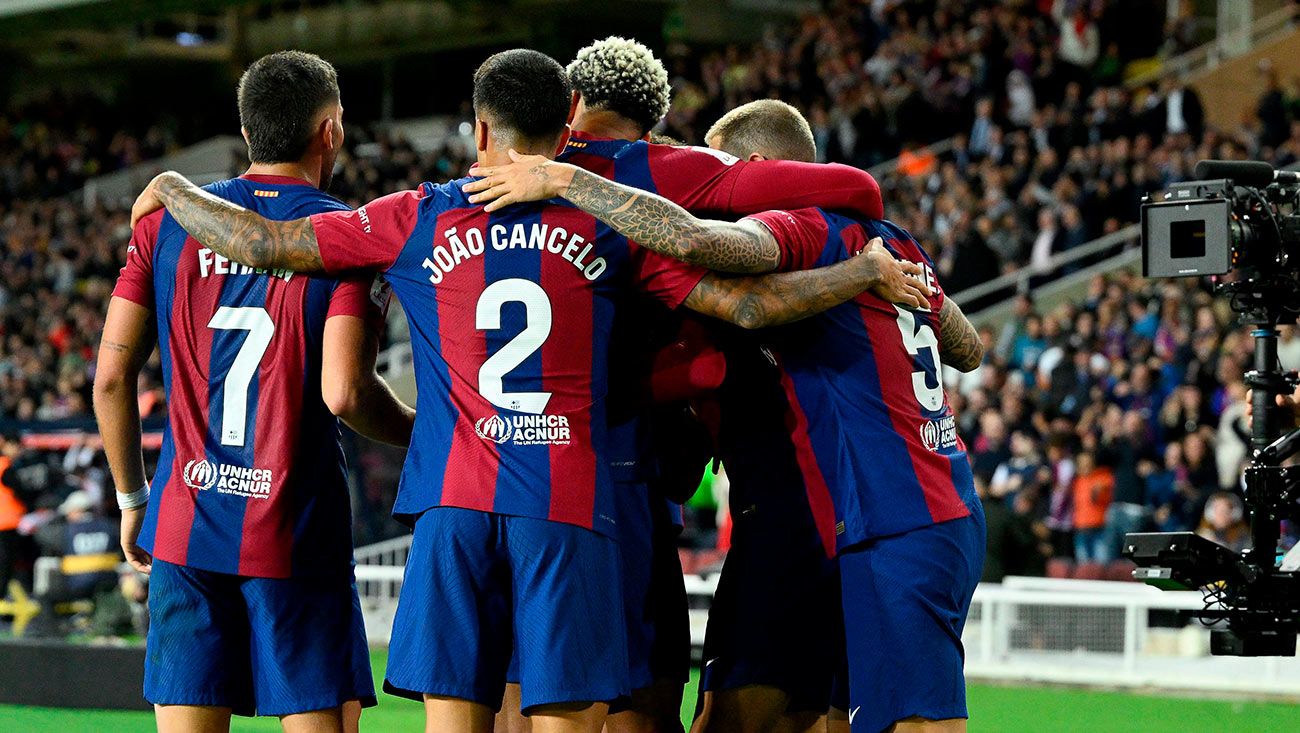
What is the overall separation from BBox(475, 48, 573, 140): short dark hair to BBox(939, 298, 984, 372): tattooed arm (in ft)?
4.26

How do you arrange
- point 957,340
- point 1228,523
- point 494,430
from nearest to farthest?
point 494,430
point 957,340
point 1228,523

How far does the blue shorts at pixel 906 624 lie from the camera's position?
406 centimetres

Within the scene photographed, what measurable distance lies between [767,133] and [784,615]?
1.31 m

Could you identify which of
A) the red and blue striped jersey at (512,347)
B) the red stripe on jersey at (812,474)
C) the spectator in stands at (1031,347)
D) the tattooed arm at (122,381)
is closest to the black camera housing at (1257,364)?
the red stripe on jersey at (812,474)

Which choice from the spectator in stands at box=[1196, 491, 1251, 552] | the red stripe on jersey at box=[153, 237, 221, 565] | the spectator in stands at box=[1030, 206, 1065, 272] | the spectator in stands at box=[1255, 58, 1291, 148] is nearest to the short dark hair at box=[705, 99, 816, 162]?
the red stripe on jersey at box=[153, 237, 221, 565]

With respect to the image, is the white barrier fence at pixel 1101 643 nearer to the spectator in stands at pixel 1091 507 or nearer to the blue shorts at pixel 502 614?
the spectator in stands at pixel 1091 507

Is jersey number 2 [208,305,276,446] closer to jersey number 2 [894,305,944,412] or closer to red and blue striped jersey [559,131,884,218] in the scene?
red and blue striped jersey [559,131,884,218]

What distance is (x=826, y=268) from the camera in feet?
13.4

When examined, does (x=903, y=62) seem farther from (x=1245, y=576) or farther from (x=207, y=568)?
(x=207, y=568)

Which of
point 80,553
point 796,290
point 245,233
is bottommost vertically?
point 80,553

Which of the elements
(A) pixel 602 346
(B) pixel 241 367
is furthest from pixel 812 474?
(B) pixel 241 367

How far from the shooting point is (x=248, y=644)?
421 centimetres

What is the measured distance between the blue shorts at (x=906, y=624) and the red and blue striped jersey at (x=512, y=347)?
734 millimetres

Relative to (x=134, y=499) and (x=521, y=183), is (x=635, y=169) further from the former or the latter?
(x=134, y=499)
